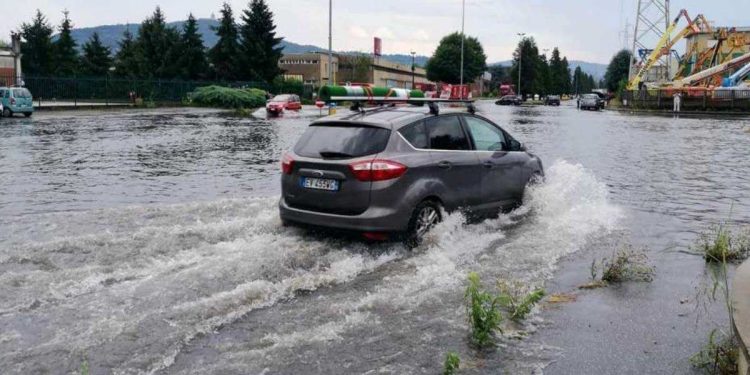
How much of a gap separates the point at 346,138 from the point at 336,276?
5.44ft

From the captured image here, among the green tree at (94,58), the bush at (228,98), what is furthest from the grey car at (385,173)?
the green tree at (94,58)

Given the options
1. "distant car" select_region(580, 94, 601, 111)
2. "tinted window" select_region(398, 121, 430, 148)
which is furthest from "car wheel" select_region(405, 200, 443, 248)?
"distant car" select_region(580, 94, 601, 111)

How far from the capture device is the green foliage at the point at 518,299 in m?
5.19

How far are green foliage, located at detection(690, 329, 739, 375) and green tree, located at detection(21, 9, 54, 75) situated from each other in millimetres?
70240

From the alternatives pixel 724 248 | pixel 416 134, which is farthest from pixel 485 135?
pixel 724 248

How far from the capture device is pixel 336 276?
635 centimetres

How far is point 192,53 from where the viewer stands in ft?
227

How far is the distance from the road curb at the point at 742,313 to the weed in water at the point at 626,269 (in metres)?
1.12

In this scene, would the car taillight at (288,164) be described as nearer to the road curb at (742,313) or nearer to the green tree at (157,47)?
the road curb at (742,313)

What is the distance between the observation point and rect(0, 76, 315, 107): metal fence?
1876 inches

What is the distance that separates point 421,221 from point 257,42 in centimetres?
6382

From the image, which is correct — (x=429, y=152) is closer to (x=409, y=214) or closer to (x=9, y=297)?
(x=409, y=214)

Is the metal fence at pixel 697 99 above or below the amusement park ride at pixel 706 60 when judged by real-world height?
below

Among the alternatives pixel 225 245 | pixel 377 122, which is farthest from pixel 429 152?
pixel 225 245
